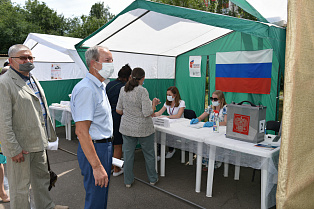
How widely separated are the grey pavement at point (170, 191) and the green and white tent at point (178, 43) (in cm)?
165

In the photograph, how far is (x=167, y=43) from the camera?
480 centimetres

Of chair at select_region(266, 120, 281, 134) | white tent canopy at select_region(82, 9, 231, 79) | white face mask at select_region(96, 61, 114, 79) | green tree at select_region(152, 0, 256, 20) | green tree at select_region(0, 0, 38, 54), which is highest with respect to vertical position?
green tree at select_region(0, 0, 38, 54)

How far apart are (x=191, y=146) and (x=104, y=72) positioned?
6.14 ft

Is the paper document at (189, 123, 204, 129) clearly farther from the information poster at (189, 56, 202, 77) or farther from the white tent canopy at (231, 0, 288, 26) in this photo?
the information poster at (189, 56, 202, 77)

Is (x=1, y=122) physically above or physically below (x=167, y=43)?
below

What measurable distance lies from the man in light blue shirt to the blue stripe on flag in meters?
3.39

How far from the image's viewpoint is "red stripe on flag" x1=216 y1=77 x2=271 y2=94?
4.28m

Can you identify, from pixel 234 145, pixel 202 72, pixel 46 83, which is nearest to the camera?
pixel 234 145

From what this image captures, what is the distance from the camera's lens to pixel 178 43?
4895 millimetres

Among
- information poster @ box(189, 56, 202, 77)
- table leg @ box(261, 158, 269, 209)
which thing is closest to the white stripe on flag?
information poster @ box(189, 56, 202, 77)

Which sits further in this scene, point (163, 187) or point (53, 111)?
point (53, 111)

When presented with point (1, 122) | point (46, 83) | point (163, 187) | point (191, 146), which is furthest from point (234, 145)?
point (46, 83)

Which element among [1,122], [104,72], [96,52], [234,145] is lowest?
[234,145]

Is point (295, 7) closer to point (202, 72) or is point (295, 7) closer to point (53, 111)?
point (202, 72)
